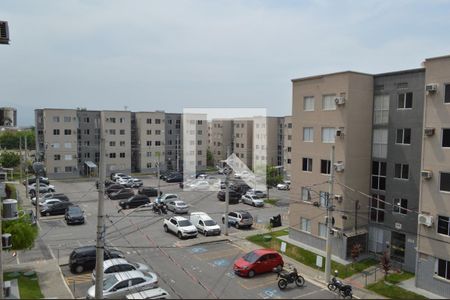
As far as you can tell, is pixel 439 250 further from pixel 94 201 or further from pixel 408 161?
pixel 94 201

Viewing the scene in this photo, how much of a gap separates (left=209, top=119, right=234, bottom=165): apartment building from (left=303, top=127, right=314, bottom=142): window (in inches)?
1801

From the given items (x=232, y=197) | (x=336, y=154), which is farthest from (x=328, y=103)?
(x=232, y=197)

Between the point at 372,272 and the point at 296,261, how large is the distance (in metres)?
4.20

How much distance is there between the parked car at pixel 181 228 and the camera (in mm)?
24786

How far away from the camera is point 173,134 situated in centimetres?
6662

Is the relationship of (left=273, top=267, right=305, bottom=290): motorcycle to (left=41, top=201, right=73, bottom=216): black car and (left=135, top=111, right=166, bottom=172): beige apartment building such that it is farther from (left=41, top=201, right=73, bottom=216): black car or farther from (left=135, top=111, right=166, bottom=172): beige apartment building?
(left=135, top=111, right=166, bottom=172): beige apartment building

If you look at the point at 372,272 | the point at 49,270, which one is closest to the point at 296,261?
the point at 372,272

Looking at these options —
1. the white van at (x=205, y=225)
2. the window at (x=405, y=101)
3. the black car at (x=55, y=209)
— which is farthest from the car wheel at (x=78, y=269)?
the window at (x=405, y=101)

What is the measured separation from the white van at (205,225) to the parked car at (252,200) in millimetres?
10904

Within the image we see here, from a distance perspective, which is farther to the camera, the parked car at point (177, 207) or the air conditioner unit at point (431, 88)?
the parked car at point (177, 207)

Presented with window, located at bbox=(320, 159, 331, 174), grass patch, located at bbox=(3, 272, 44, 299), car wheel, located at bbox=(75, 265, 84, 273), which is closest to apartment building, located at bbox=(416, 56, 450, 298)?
window, located at bbox=(320, 159, 331, 174)

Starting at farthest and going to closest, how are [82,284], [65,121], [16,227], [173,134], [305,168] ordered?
1. [173,134]
2. [65,121]
3. [305,168]
4. [16,227]
5. [82,284]

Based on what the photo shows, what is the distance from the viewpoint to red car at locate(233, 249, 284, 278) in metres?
18.2

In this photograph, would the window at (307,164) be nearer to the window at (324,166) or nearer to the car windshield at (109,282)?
the window at (324,166)
